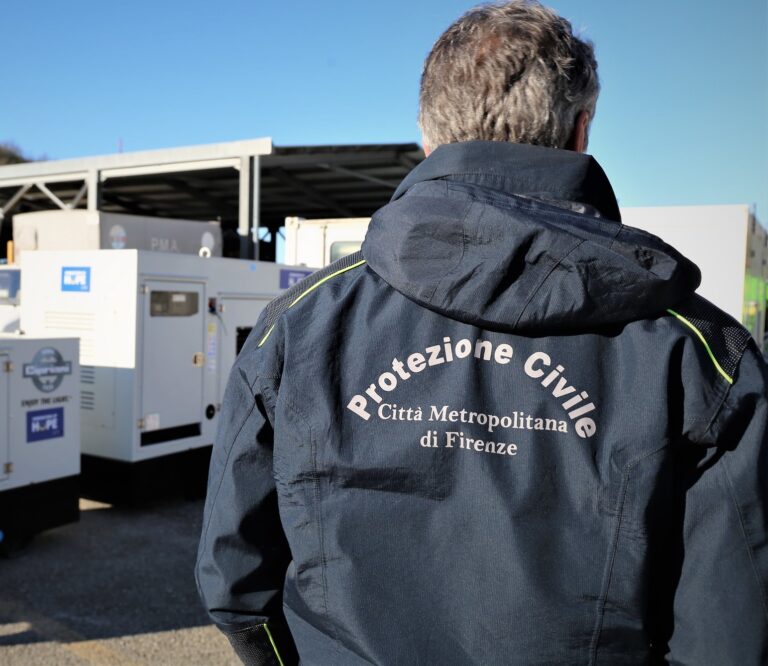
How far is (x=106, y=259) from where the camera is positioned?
6.61 metres

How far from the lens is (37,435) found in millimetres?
5367

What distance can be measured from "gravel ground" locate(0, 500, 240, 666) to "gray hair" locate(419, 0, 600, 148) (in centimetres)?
380

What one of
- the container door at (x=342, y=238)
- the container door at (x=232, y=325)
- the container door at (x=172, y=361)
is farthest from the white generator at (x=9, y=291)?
the container door at (x=342, y=238)

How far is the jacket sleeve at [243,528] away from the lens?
124 centimetres

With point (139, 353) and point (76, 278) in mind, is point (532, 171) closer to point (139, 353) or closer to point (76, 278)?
point (139, 353)

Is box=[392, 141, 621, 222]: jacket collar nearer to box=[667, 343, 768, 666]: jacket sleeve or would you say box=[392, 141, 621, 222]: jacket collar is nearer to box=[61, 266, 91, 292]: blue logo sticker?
box=[667, 343, 768, 666]: jacket sleeve

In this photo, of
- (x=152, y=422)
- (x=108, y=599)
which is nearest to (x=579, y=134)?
(x=108, y=599)

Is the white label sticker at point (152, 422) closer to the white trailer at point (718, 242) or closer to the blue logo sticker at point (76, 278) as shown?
the blue logo sticker at point (76, 278)

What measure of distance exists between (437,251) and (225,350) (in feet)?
21.7

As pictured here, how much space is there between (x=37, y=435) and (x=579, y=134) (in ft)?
16.9

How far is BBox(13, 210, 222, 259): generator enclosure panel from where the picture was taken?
8.42 meters

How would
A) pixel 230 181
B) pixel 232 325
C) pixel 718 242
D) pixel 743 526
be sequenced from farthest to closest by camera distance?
pixel 230 181 → pixel 232 325 → pixel 718 242 → pixel 743 526

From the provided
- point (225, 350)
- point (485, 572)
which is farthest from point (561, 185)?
point (225, 350)

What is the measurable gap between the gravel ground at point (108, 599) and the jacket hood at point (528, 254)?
3.72 meters
